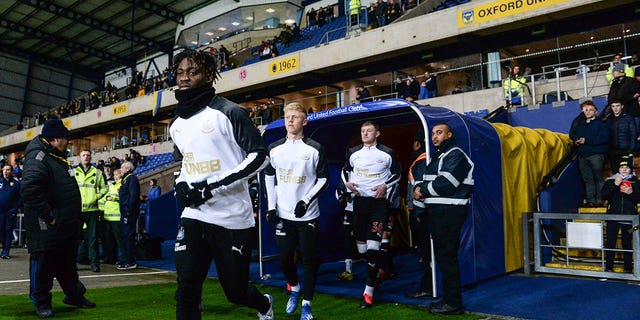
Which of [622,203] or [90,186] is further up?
[90,186]

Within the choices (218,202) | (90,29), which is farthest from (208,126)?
(90,29)

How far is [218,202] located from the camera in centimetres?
305

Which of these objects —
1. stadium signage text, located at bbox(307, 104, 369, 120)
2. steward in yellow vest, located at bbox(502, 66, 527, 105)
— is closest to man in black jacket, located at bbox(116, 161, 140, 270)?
stadium signage text, located at bbox(307, 104, 369, 120)

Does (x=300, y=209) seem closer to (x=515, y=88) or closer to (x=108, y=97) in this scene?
(x=515, y=88)

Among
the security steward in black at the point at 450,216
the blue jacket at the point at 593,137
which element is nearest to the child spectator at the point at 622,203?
the blue jacket at the point at 593,137

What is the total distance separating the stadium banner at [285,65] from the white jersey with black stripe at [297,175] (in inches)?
766

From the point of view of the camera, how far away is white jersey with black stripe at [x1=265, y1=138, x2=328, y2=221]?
485 cm

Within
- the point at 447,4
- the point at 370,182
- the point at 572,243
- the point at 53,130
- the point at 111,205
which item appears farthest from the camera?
the point at 447,4

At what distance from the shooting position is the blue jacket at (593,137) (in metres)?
7.86

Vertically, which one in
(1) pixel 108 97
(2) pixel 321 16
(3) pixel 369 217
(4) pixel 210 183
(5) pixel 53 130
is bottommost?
(3) pixel 369 217

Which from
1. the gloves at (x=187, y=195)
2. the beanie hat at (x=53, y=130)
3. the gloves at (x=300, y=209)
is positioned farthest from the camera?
the beanie hat at (x=53, y=130)

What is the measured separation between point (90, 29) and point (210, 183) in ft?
131

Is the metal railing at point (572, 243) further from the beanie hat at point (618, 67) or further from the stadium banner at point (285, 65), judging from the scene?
the stadium banner at point (285, 65)

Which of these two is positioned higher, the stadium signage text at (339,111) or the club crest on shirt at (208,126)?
the stadium signage text at (339,111)
